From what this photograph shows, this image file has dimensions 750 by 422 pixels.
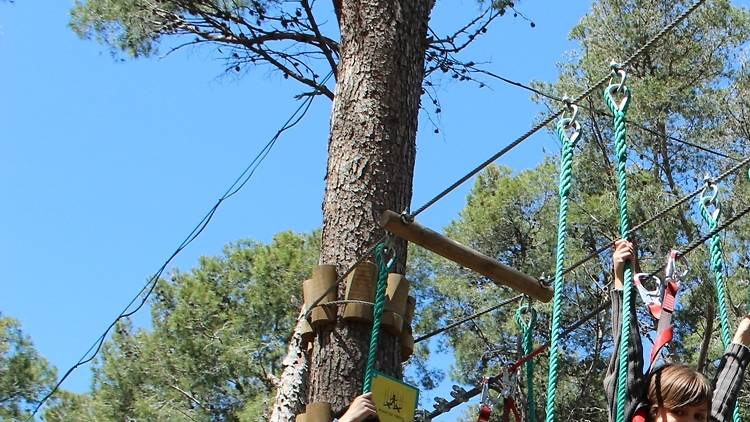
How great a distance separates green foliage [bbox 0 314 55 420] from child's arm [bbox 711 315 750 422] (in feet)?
31.4

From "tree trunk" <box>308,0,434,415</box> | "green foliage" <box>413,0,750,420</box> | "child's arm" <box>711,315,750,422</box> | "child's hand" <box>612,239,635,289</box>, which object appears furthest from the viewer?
"green foliage" <box>413,0,750,420</box>

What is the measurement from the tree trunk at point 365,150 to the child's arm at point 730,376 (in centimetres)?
82

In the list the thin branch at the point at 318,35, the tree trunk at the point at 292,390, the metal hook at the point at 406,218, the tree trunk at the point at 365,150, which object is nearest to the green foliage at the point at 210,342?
the thin branch at the point at 318,35

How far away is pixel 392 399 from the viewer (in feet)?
8.64

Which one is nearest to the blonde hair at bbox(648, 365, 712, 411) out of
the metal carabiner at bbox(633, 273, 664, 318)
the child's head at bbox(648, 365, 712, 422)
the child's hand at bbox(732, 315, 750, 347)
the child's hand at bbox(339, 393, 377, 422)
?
the child's head at bbox(648, 365, 712, 422)

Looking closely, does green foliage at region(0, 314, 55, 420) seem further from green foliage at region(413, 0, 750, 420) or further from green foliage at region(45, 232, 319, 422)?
green foliage at region(413, 0, 750, 420)

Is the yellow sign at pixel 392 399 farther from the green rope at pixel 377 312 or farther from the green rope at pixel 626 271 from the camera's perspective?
the green rope at pixel 626 271

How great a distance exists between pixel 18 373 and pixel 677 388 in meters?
10.2

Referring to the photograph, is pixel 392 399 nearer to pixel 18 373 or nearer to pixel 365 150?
pixel 365 150

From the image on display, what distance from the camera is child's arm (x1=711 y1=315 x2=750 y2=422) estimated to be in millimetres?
2367

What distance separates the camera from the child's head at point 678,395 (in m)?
2.18

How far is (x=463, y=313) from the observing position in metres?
11.5

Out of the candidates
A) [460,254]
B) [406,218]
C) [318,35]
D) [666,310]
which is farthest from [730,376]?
[318,35]

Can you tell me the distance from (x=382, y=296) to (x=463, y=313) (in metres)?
8.96
